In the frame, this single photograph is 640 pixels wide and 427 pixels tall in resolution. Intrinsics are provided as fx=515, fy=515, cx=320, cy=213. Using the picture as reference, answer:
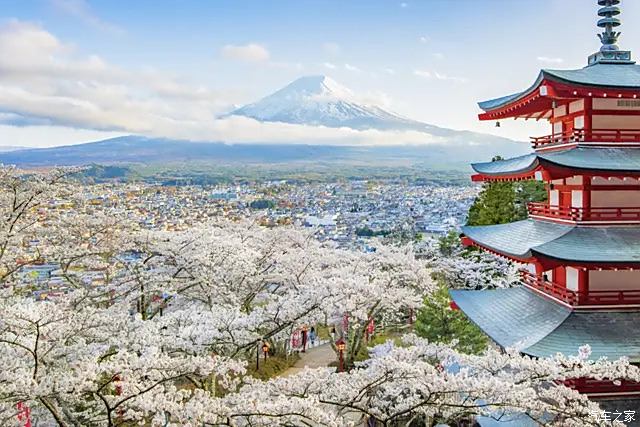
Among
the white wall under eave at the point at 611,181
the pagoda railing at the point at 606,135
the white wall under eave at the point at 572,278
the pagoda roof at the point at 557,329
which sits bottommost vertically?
the pagoda roof at the point at 557,329

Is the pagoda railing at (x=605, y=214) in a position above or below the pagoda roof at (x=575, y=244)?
above

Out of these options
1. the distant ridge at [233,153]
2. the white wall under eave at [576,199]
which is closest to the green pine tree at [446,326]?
the white wall under eave at [576,199]

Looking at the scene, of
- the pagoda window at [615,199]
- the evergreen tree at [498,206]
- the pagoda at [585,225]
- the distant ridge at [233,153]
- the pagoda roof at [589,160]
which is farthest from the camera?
the distant ridge at [233,153]

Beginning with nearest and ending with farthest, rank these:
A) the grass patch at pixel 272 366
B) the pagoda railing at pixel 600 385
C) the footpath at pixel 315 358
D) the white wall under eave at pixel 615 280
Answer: the pagoda railing at pixel 600 385 < the white wall under eave at pixel 615 280 < the grass patch at pixel 272 366 < the footpath at pixel 315 358

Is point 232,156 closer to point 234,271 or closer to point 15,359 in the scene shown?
point 234,271

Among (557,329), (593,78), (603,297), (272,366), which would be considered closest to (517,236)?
(603,297)

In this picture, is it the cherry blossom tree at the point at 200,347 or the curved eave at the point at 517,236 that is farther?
the curved eave at the point at 517,236

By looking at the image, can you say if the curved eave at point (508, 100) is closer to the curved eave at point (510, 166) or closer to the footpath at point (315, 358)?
the curved eave at point (510, 166)
